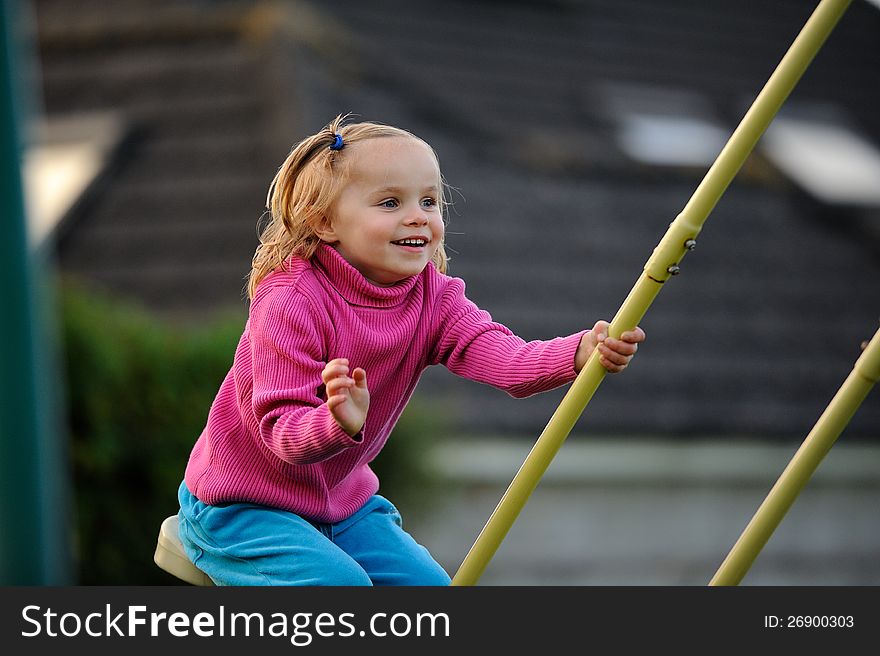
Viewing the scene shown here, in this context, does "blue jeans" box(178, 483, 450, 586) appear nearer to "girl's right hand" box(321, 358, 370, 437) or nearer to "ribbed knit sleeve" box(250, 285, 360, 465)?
"ribbed knit sleeve" box(250, 285, 360, 465)

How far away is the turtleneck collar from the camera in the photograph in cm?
249

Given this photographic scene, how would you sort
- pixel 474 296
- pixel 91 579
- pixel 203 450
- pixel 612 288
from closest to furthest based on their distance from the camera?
pixel 203 450 → pixel 91 579 → pixel 474 296 → pixel 612 288

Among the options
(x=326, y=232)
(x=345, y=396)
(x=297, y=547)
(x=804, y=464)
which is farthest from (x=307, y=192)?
(x=804, y=464)

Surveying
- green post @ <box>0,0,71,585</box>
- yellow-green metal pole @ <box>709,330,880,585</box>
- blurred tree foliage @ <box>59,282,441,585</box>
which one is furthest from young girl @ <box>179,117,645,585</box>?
A: blurred tree foliage @ <box>59,282,441,585</box>

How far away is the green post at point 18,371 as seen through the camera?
161 centimetres

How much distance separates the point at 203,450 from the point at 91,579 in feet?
14.6

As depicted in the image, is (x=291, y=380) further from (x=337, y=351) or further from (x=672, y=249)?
(x=672, y=249)

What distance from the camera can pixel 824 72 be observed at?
13031 mm

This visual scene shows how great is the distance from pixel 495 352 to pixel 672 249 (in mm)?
425

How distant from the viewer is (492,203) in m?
9.61

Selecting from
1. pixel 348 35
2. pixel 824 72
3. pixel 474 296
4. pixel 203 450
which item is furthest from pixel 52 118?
pixel 203 450

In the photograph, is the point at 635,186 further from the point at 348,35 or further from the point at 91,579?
the point at 91,579

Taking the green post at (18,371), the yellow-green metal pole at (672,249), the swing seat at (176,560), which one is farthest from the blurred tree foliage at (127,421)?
the green post at (18,371)

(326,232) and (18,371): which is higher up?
(326,232)
